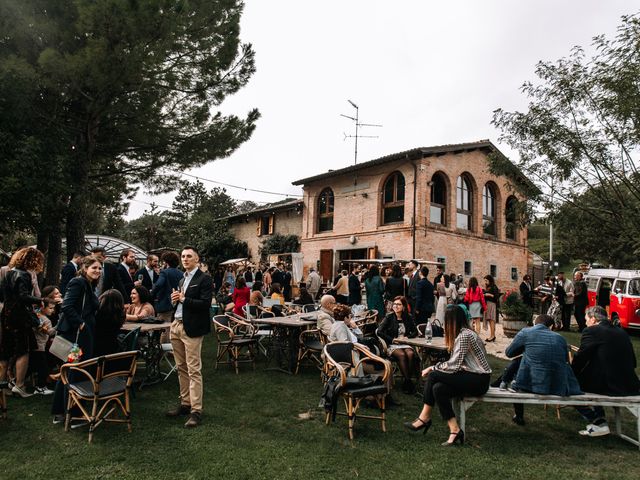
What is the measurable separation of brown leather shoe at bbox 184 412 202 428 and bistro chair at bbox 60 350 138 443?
1.78 ft

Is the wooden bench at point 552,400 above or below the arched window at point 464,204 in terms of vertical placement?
below

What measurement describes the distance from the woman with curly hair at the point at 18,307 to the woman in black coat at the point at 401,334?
4334 millimetres

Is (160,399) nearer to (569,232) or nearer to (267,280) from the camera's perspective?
(569,232)

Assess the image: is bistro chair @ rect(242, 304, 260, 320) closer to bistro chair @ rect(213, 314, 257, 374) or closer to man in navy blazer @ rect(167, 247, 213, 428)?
bistro chair @ rect(213, 314, 257, 374)

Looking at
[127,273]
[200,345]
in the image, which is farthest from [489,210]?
[200,345]

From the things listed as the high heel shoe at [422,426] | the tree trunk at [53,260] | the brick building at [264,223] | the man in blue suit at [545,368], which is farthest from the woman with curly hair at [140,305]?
the brick building at [264,223]

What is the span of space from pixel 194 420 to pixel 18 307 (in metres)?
2.41

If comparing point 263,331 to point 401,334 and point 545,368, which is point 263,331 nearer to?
point 401,334

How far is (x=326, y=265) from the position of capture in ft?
72.8

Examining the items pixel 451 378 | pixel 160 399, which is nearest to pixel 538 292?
pixel 451 378

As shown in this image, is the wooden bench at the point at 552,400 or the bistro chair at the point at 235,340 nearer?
the wooden bench at the point at 552,400

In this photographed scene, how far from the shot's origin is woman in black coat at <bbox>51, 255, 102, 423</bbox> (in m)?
4.23

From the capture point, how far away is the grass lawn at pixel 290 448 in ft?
11.3

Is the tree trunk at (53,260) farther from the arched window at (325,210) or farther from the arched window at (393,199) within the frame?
the arched window at (393,199)
